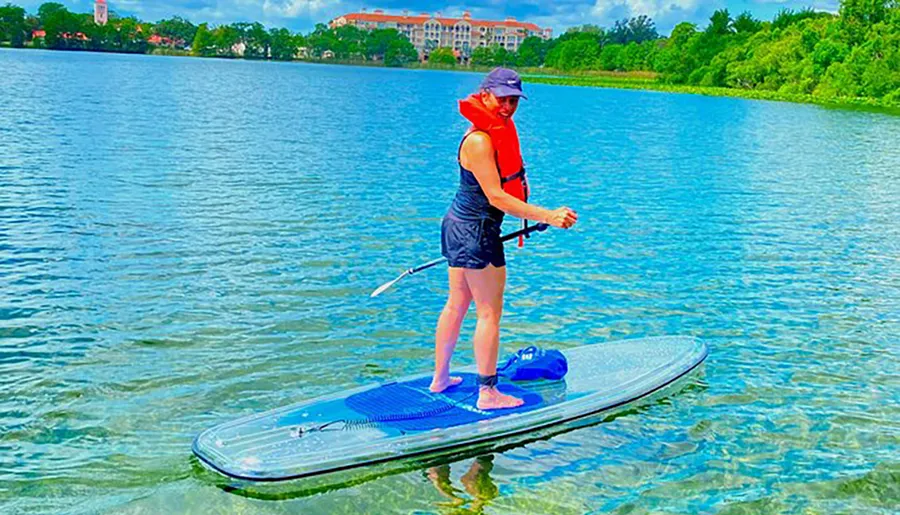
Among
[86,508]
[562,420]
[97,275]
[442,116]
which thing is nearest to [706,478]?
[562,420]

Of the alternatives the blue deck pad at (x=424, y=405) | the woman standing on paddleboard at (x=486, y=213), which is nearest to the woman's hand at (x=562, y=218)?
→ the woman standing on paddleboard at (x=486, y=213)

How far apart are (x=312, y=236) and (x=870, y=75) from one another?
8646 cm

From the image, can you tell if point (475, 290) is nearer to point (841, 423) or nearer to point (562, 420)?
point (562, 420)

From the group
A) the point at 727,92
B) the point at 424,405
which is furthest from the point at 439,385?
the point at 727,92

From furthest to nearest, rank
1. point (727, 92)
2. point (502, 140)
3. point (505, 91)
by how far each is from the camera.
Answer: point (727, 92) < point (502, 140) < point (505, 91)

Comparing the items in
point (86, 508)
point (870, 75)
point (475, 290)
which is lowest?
point (86, 508)

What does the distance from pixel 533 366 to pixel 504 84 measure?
271 centimetres

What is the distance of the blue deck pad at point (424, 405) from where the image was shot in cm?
720

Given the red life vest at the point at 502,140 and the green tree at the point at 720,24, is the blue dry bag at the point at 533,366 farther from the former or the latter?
the green tree at the point at 720,24

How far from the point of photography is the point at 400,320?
449 inches

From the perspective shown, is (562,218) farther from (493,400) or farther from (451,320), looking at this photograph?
(493,400)

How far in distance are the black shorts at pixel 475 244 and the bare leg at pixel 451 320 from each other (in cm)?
20

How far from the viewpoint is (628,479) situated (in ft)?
23.6

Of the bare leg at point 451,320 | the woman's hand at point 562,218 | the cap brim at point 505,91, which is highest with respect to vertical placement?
the cap brim at point 505,91
